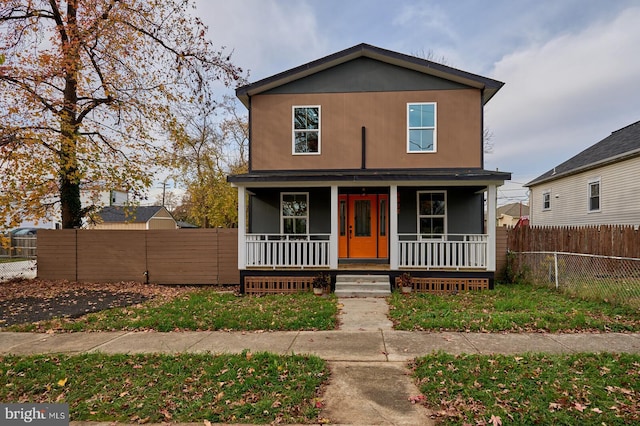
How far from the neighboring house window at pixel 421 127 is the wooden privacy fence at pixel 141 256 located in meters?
6.30

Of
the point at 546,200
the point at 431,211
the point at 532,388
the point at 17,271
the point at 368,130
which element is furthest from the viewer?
the point at 546,200

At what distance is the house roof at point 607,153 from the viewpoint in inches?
508

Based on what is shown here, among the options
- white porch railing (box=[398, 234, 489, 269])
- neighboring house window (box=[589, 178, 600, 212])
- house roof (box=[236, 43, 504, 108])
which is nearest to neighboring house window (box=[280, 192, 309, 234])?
white porch railing (box=[398, 234, 489, 269])

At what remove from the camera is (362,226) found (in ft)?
34.5

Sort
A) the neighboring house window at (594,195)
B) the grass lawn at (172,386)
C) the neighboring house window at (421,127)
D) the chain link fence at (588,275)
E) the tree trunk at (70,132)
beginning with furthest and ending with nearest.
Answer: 1. the neighboring house window at (594,195)
2. the tree trunk at (70,132)
3. the neighboring house window at (421,127)
4. the chain link fence at (588,275)
5. the grass lawn at (172,386)

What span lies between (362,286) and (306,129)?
5.16 m

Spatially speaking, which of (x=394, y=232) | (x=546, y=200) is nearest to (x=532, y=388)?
(x=394, y=232)

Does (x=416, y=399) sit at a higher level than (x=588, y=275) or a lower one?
lower

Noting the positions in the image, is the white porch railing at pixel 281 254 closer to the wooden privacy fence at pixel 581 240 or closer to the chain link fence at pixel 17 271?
the wooden privacy fence at pixel 581 240

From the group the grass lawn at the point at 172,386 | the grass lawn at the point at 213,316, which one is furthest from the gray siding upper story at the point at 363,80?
the grass lawn at the point at 172,386

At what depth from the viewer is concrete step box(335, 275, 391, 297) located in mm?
8398

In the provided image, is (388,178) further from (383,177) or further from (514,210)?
(514,210)

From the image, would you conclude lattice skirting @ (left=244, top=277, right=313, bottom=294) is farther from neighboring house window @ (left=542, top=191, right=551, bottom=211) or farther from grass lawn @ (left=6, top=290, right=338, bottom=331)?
neighboring house window @ (left=542, top=191, right=551, bottom=211)

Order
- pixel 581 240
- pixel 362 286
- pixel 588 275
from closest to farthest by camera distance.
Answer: pixel 588 275
pixel 362 286
pixel 581 240
